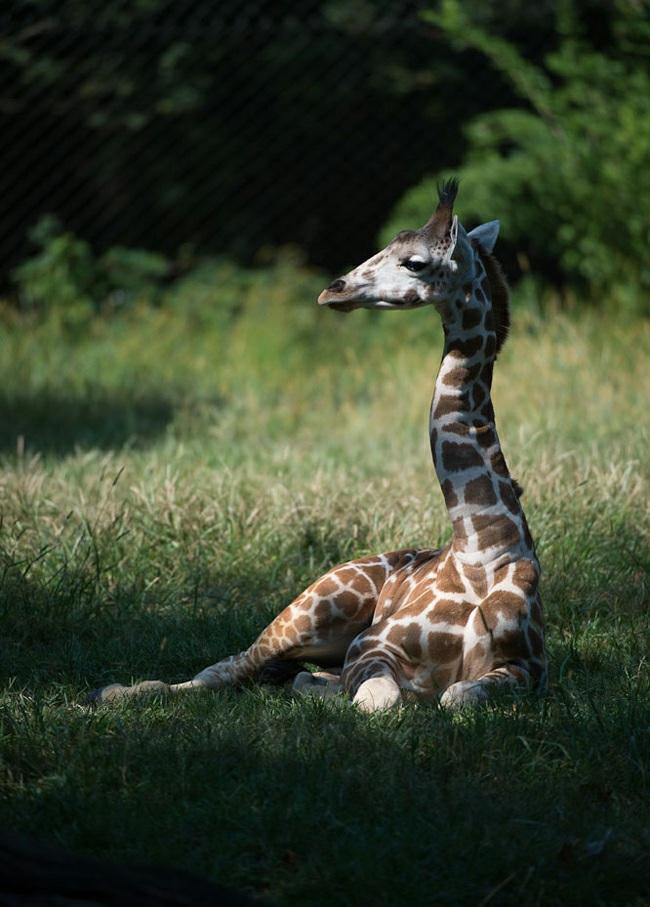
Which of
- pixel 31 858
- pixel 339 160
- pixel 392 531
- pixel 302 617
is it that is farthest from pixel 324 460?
pixel 339 160

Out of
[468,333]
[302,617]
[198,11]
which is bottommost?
[302,617]

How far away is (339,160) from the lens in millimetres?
11992

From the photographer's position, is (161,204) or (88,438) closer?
(88,438)

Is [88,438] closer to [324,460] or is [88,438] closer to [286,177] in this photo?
[324,460]

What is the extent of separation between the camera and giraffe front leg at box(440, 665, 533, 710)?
11.9ft

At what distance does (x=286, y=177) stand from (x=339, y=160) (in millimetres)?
565

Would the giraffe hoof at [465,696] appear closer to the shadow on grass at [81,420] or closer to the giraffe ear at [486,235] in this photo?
the giraffe ear at [486,235]

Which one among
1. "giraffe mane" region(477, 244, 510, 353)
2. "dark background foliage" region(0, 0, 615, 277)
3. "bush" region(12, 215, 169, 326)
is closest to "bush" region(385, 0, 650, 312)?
"dark background foliage" region(0, 0, 615, 277)

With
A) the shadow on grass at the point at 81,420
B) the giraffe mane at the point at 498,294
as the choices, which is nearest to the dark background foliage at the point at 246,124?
the shadow on grass at the point at 81,420

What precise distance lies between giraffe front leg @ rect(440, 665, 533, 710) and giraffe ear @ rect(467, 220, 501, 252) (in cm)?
123

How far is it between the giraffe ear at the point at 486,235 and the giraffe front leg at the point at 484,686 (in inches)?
48.5

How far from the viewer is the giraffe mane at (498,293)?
395 centimetres

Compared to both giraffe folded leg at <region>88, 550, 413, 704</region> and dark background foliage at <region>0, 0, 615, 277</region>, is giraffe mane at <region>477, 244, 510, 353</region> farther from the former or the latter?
dark background foliage at <region>0, 0, 615, 277</region>

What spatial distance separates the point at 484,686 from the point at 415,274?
1.15 m
